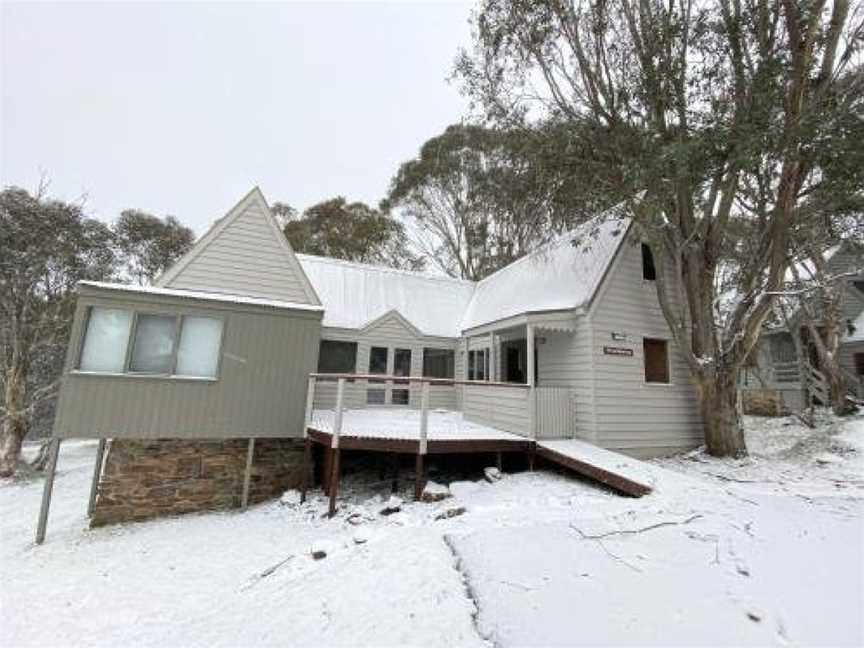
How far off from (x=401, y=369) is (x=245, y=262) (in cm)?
602

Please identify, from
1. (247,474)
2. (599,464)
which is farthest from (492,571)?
(247,474)

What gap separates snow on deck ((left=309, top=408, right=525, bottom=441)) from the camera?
8453mm

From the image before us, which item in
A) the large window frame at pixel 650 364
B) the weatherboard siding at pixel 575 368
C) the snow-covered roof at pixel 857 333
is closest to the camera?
the weatherboard siding at pixel 575 368

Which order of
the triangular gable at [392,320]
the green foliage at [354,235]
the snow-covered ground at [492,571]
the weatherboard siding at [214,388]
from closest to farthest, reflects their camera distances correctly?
the snow-covered ground at [492,571] → the weatherboard siding at [214,388] → the triangular gable at [392,320] → the green foliage at [354,235]

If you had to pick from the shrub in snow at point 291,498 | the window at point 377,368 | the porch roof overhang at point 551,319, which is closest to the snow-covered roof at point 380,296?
the window at point 377,368

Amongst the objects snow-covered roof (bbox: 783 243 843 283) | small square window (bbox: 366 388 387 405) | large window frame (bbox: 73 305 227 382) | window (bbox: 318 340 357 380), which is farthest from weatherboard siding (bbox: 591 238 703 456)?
large window frame (bbox: 73 305 227 382)

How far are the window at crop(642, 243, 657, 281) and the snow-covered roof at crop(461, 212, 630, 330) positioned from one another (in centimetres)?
88

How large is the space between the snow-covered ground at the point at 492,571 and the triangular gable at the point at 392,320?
6358 mm

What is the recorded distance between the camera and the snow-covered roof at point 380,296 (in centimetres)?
1426

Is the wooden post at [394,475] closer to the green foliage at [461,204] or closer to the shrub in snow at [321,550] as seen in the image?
the shrub in snow at [321,550]

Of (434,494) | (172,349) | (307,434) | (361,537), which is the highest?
(172,349)

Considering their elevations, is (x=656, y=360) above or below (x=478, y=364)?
above

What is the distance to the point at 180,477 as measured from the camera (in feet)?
30.1

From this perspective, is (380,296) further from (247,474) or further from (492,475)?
(492,475)
